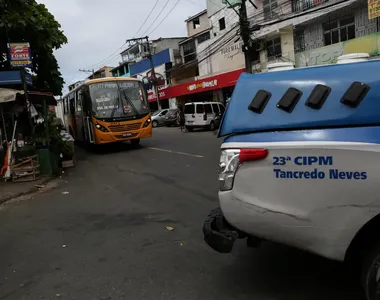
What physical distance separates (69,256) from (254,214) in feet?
8.34

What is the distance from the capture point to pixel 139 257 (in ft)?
13.8

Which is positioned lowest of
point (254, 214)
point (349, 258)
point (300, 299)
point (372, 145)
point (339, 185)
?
point (300, 299)

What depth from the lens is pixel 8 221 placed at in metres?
6.14

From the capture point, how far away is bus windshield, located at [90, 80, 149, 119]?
1466cm

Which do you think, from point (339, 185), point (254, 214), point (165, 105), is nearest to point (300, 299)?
point (254, 214)

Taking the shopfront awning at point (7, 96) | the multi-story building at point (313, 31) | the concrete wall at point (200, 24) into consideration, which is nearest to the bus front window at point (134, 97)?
the shopfront awning at point (7, 96)

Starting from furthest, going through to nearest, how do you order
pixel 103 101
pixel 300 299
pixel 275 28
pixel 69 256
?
pixel 275 28
pixel 103 101
pixel 69 256
pixel 300 299

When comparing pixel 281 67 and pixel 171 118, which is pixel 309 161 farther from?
pixel 171 118

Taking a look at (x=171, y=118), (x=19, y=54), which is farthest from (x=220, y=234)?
(x=171, y=118)

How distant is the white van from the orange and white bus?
7.98m

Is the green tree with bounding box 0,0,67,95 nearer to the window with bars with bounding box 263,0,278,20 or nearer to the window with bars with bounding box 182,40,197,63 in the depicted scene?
the window with bars with bounding box 263,0,278,20

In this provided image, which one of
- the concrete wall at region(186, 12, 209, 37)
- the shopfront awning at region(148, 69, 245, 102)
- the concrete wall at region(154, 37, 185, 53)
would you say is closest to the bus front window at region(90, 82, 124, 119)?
the shopfront awning at region(148, 69, 245, 102)

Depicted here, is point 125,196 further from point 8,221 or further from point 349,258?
point 349,258

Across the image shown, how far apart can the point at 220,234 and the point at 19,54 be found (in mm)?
9393
